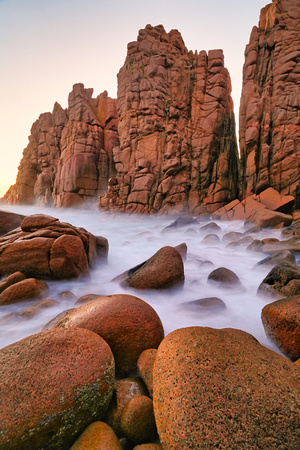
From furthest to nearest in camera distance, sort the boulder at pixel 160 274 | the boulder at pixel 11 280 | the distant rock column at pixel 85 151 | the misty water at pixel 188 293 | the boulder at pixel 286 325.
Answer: the distant rock column at pixel 85 151, the boulder at pixel 160 274, the boulder at pixel 11 280, the misty water at pixel 188 293, the boulder at pixel 286 325

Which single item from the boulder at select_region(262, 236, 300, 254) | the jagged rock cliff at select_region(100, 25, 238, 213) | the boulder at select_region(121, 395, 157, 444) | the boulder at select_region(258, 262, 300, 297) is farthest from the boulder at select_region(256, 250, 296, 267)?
the jagged rock cliff at select_region(100, 25, 238, 213)

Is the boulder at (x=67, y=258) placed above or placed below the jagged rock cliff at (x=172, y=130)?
below

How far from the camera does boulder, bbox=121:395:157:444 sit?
1.40 m

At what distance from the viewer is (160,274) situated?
424 cm

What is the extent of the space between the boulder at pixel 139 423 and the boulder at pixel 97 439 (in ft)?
0.40

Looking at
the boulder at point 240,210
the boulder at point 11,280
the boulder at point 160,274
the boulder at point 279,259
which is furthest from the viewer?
the boulder at point 240,210

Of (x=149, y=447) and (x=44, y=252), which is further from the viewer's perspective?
(x=44, y=252)

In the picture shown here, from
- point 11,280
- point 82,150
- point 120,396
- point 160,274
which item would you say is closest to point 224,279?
point 160,274

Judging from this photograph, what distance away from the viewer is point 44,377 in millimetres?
1449

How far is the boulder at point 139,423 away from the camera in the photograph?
55.1 inches

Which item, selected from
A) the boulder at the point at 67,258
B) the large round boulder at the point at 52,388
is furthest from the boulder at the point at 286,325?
the boulder at the point at 67,258

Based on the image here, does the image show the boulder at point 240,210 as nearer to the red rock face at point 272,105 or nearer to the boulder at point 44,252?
the red rock face at point 272,105

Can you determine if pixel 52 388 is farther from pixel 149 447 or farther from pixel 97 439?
pixel 149 447

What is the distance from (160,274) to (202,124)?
17.9m
